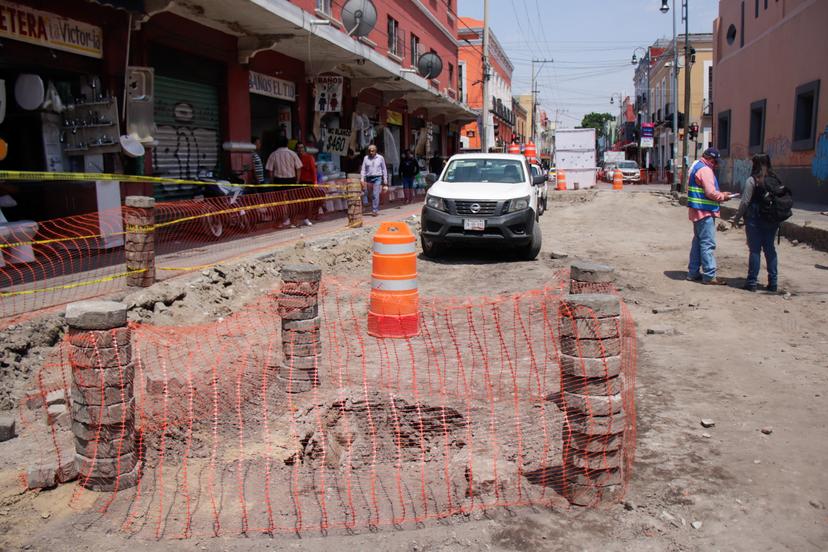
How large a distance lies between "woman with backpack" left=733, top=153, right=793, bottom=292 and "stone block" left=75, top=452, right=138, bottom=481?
7510mm

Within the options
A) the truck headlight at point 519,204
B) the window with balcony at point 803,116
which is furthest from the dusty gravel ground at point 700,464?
the window with balcony at point 803,116

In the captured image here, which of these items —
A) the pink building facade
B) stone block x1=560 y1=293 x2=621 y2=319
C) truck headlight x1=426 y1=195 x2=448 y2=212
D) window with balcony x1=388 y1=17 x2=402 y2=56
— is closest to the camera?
stone block x1=560 y1=293 x2=621 y2=319

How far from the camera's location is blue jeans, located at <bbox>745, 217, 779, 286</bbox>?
28.3ft

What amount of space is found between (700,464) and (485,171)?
8654mm

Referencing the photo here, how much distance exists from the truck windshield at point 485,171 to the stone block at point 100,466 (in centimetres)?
891

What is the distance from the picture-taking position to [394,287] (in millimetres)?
6969

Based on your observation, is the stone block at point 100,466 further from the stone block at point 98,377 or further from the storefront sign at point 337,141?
the storefront sign at point 337,141

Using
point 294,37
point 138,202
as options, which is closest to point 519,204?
point 138,202

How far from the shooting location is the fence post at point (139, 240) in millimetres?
7352

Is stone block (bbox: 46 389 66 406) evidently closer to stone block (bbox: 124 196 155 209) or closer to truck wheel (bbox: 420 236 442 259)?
stone block (bbox: 124 196 155 209)

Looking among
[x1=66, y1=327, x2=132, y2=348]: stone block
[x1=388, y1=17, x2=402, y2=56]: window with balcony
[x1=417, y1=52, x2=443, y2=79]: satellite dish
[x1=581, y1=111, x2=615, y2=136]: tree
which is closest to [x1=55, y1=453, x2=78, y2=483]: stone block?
[x1=66, y1=327, x2=132, y2=348]: stone block

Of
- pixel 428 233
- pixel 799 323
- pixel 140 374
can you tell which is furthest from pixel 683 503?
pixel 428 233

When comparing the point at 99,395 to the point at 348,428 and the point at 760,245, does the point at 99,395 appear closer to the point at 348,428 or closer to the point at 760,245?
the point at 348,428

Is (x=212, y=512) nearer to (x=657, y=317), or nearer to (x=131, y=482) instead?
(x=131, y=482)
